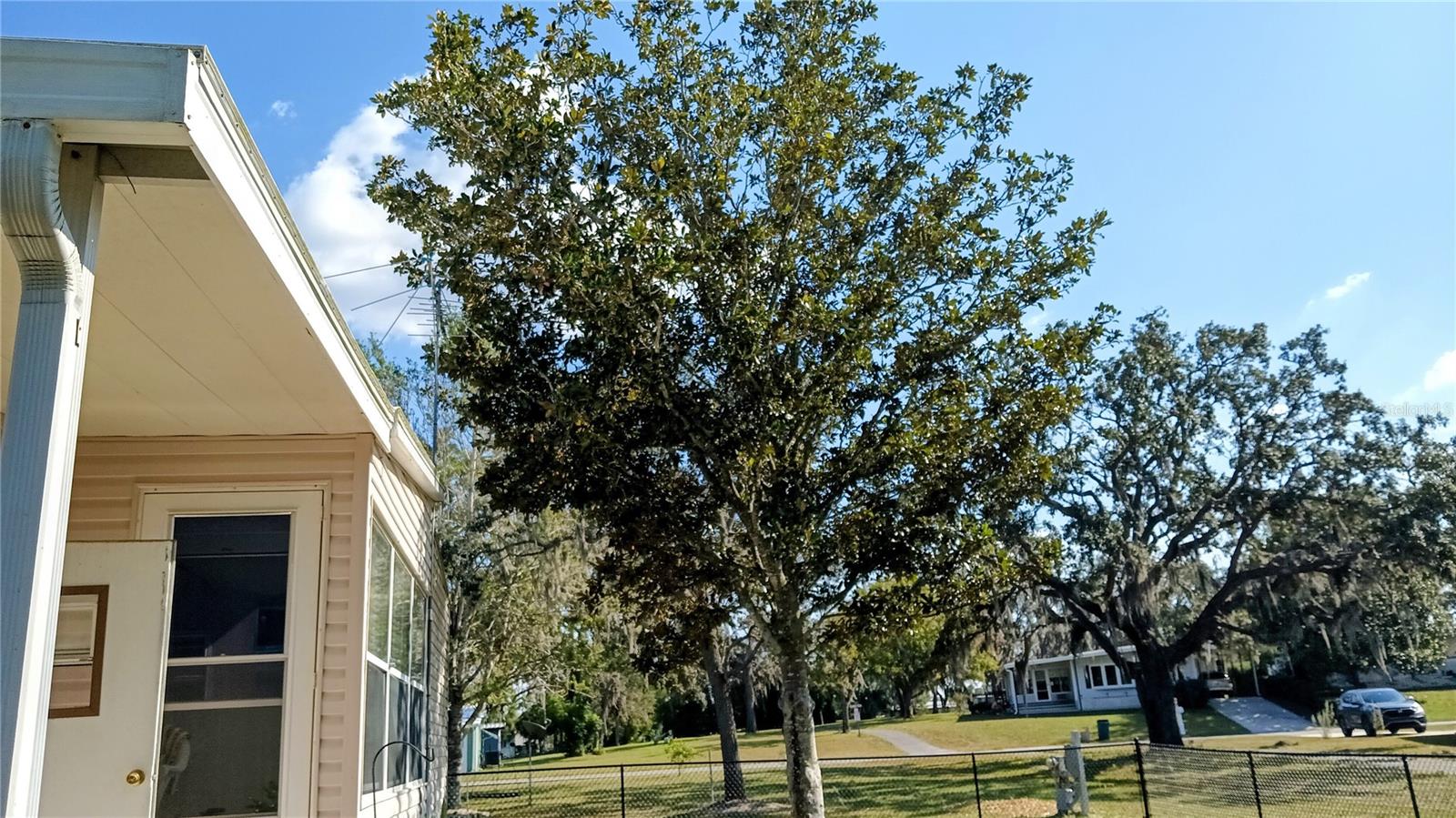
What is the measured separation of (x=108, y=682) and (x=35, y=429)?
273 cm

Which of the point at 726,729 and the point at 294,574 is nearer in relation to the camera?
the point at 294,574

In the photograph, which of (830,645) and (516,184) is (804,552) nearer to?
(830,645)

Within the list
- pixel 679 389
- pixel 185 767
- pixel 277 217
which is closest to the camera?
pixel 277 217

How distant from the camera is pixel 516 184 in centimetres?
759

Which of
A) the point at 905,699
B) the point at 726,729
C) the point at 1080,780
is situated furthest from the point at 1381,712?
the point at 905,699

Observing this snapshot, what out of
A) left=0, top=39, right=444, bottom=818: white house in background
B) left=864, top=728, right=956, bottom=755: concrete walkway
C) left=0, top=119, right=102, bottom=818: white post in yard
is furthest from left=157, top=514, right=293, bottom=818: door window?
left=864, top=728, right=956, bottom=755: concrete walkway

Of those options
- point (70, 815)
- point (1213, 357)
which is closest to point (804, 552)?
point (70, 815)

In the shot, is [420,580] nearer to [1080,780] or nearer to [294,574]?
[294,574]

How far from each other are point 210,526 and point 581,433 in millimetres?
2810

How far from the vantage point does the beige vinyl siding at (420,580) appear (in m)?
6.02

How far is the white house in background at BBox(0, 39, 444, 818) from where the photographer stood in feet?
9.07

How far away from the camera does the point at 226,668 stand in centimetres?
536

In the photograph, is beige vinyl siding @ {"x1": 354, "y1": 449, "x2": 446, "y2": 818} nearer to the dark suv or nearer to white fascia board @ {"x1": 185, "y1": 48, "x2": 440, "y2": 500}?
white fascia board @ {"x1": 185, "y1": 48, "x2": 440, "y2": 500}

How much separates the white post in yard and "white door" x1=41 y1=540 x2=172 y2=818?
2.34 meters
